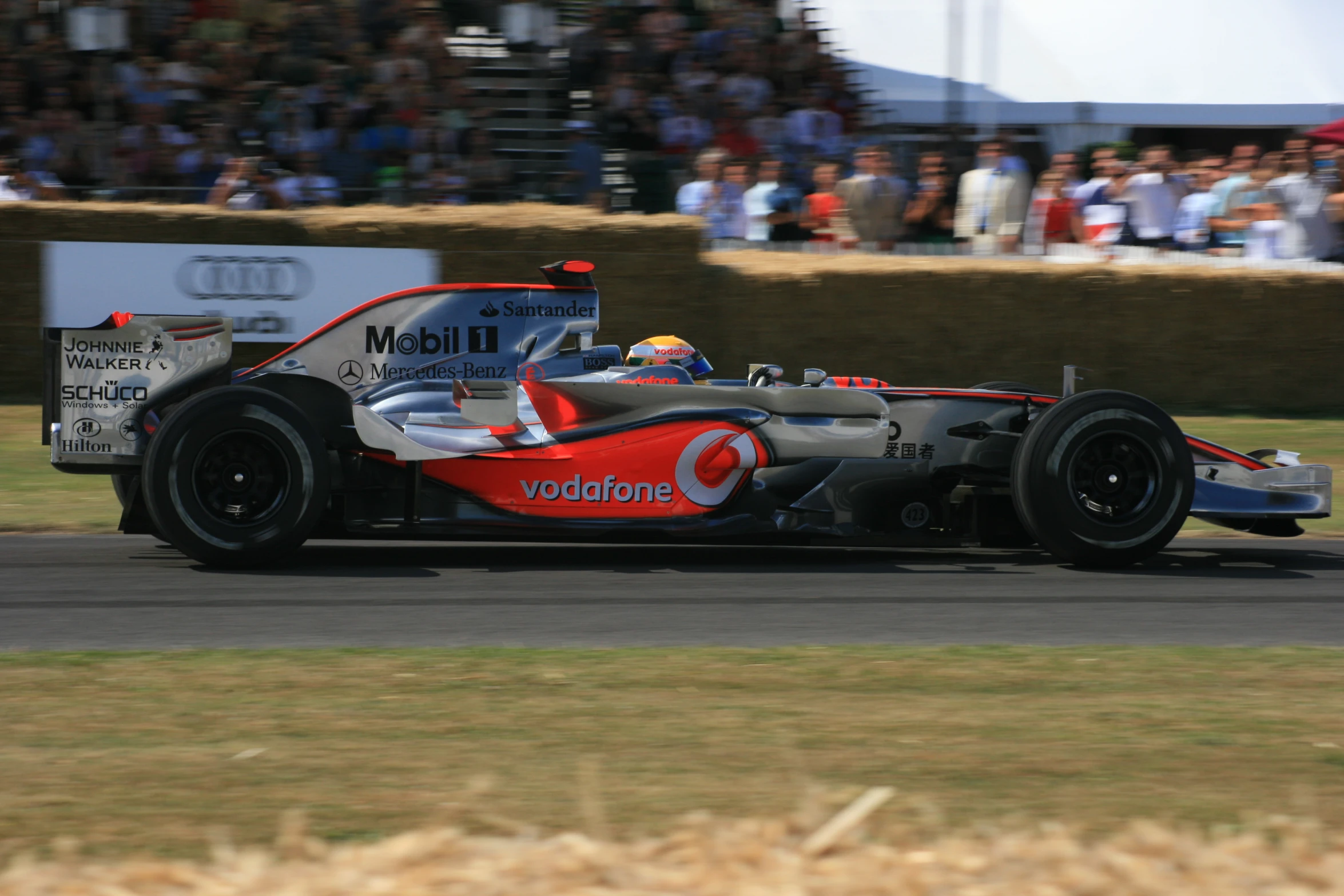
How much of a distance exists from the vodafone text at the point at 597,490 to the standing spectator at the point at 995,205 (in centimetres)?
716

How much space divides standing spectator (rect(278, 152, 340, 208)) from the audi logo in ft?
3.12

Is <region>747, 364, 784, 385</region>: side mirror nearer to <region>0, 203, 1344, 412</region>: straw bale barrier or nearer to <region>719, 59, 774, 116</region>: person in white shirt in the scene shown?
<region>0, 203, 1344, 412</region>: straw bale barrier

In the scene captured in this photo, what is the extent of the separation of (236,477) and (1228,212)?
939cm

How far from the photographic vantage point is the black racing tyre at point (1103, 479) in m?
6.41

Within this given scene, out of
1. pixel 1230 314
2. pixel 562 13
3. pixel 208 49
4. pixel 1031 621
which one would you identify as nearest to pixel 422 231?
pixel 208 49

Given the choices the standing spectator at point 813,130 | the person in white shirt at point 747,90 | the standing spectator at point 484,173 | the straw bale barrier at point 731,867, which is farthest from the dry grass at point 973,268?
the straw bale barrier at point 731,867

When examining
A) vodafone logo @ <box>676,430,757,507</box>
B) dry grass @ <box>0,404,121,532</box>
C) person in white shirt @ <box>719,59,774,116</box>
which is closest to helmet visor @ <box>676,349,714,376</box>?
vodafone logo @ <box>676,430,757,507</box>

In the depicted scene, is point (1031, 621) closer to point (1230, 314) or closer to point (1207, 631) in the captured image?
point (1207, 631)

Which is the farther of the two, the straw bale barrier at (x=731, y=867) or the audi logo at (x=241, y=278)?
the audi logo at (x=241, y=278)

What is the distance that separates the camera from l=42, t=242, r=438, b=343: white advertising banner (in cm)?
1141

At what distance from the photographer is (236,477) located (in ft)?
20.5

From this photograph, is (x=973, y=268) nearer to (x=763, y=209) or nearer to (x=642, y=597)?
(x=763, y=209)

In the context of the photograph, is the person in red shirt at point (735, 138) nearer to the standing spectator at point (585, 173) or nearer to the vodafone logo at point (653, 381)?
the standing spectator at point (585, 173)

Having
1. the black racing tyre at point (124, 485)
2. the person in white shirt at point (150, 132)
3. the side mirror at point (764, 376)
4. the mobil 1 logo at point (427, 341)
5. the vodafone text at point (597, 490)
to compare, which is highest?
the person in white shirt at point (150, 132)
